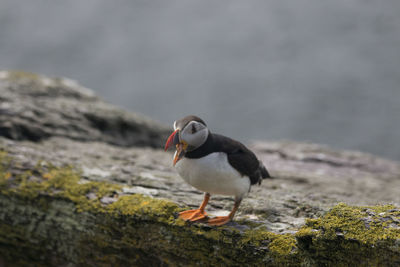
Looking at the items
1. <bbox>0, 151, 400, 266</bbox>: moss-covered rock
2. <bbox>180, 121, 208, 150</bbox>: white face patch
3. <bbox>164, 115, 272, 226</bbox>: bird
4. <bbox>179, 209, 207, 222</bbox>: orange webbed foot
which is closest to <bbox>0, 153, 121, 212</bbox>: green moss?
<bbox>0, 151, 400, 266</bbox>: moss-covered rock

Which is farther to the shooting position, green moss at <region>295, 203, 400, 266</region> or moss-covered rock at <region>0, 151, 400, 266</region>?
moss-covered rock at <region>0, 151, 400, 266</region>

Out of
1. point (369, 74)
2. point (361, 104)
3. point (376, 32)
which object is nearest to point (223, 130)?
point (361, 104)

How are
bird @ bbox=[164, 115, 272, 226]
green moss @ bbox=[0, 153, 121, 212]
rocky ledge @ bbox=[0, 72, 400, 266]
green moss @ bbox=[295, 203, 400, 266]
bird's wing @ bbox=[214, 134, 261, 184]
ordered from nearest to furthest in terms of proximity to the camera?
green moss @ bbox=[295, 203, 400, 266] → rocky ledge @ bbox=[0, 72, 400, 266] → bird @ bbox=[164, 115, 272, 226] → bird's wing @ bbox=[214, 134, 261, 184] → green moss @ bbox=[0, 153, 121, 212]

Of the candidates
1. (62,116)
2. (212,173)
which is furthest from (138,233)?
(62,116)

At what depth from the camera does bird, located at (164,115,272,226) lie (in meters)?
3.70

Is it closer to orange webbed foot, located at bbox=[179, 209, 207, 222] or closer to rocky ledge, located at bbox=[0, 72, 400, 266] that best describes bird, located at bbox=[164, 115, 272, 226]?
orange webbed foot, located at bbox=[179, 209, 207, 222]

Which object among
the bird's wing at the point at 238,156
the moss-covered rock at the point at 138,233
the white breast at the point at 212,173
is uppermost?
the bird's wing at the point at 238,156

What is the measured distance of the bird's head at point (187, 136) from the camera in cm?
368

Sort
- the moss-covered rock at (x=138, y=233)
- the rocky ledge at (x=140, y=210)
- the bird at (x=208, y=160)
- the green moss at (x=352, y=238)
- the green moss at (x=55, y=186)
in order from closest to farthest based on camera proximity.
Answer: the green moss at (x=352, y=238) < the moss-covered rock at (x=138, y=233) < the rocky ledge at (x=140, y=210) < the bird at (x=208, y=160) < the green moss at (x=55, y=186)

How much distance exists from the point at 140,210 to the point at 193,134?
3.77ft

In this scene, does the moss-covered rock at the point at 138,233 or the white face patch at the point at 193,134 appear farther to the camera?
the white face patch at the point at 193,134

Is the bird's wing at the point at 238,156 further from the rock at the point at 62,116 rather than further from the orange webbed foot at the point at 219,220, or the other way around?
the rock at the point at 62,116

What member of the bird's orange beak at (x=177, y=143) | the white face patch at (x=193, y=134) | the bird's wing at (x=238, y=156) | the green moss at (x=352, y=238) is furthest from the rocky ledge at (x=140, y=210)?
the white face patch at (x=193, y=134)

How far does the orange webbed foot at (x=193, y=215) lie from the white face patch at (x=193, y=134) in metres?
0.80
